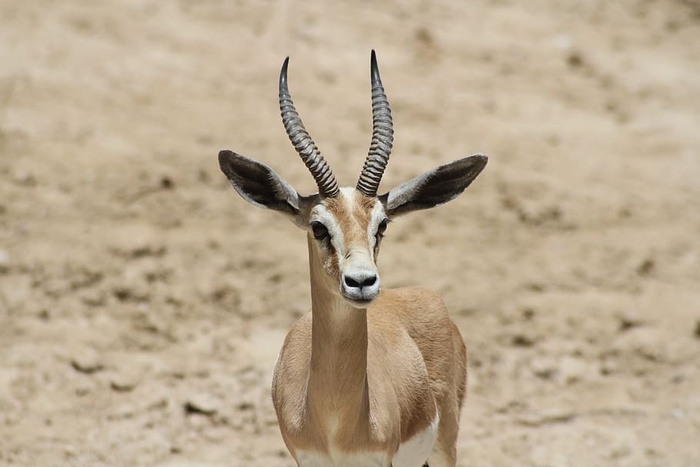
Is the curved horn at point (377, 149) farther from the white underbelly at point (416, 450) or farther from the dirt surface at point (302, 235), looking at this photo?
the dirt surface at point (302, 235)

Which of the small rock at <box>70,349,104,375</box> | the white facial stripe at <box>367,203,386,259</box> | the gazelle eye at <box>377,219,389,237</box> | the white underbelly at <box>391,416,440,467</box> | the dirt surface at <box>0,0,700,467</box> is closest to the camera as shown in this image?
the white facial stripe at <box>367,203,386,259</box>

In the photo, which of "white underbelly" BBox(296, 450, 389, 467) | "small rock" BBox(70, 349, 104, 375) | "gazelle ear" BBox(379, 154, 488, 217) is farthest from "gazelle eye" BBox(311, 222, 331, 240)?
"small rock" BBox(70, 349, 104, 375)

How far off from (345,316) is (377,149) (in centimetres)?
101

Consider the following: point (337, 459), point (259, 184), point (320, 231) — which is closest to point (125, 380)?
point (337, 459)

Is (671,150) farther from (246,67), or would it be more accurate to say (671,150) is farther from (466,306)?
(246,67)

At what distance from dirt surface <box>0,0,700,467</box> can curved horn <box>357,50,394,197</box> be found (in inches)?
136

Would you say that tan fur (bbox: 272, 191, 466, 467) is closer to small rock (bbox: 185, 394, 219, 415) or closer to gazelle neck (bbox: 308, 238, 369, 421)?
gazelle neck (bbox: 308, 238, 369, 421)

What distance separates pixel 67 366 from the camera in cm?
995

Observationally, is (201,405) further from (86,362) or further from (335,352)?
(335,352)

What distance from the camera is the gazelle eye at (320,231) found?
240 inches

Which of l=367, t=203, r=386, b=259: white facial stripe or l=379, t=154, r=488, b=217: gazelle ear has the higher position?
l=379, t=154, r=488, b=217: gazelle ear

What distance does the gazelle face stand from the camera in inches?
221

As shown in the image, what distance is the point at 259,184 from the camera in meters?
6.47

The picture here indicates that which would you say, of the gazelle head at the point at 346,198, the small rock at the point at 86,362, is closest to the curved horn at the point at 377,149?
the gazelle head at the point at 346,198
